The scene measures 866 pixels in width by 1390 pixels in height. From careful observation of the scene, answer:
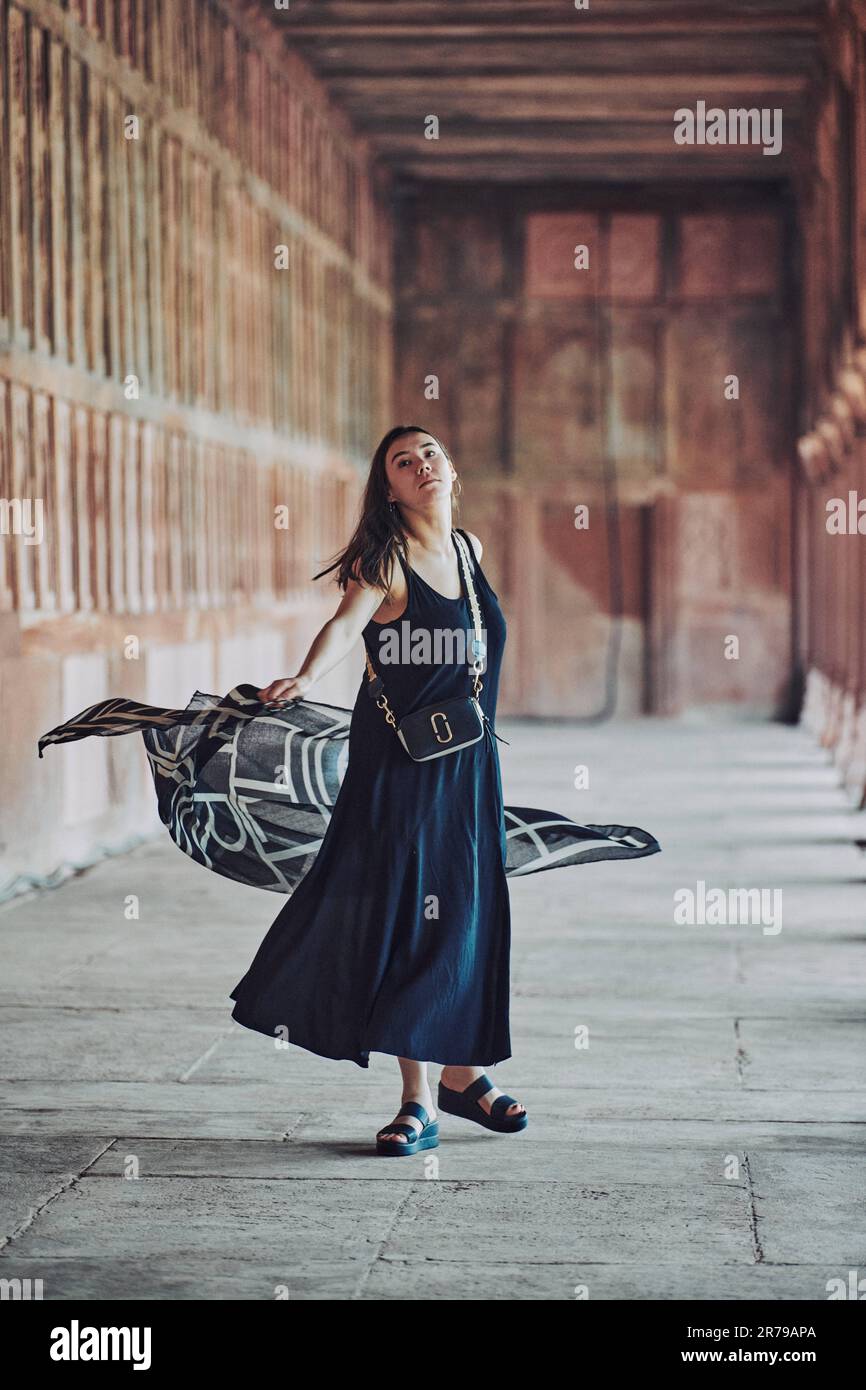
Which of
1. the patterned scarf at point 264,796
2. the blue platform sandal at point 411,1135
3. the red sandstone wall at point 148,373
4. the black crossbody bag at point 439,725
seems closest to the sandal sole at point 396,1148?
the blue platform sandal at point 411,1135

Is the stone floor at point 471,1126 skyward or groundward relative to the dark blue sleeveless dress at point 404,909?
groundward

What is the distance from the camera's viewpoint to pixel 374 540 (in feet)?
15.8

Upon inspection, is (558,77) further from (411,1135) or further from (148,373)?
(411,1135)

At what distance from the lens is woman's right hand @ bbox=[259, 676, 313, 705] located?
185 inches

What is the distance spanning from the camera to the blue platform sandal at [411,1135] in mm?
4754

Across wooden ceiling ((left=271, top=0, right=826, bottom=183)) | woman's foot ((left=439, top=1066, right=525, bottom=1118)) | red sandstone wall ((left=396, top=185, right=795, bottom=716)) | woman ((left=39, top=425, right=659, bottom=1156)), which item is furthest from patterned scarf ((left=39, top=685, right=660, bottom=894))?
red sandstone wall ((left=396, top=185, right=795, bottom=716))

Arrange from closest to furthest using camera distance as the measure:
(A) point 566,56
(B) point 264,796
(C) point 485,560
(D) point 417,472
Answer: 1. (D) point 417,472
2. (B) point 264,796
3. (A) point 566,56
4. (C) point 485,560

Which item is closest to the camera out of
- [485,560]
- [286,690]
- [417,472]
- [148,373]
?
[286,690]

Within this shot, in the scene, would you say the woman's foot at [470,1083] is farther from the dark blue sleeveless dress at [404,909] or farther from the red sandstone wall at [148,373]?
the red sandstone wall at [148,373]

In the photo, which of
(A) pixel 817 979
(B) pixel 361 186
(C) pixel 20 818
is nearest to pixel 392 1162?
(A) pixel 817 979

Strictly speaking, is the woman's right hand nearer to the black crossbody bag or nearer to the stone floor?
the black crossbody bag

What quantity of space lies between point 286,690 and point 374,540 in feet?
1.43

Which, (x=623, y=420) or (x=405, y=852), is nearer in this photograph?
(x=405, y=852)

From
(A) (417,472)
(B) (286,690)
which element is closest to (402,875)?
(B) (286,690)
